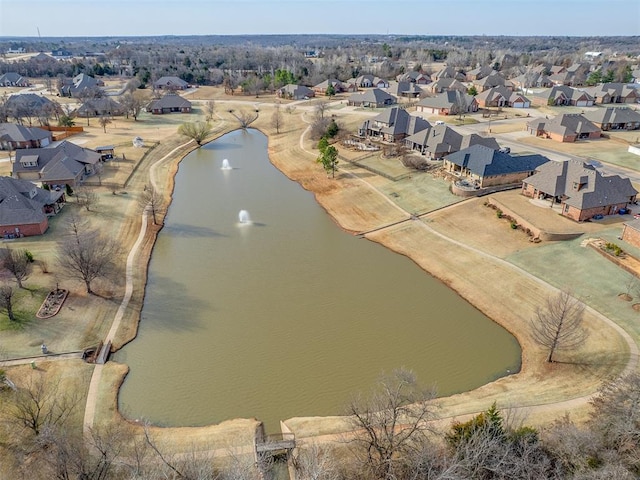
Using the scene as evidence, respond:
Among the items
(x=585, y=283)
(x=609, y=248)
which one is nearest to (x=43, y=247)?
(x=585, y=283)

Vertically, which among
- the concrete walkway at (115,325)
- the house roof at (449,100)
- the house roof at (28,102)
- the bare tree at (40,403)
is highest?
the house roof at (449,100)

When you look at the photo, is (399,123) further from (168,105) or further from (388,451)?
(388,451)

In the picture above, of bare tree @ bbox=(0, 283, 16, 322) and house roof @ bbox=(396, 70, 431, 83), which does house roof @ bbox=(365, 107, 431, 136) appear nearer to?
bare tree @ bbox=(0, 283, 16, 322)

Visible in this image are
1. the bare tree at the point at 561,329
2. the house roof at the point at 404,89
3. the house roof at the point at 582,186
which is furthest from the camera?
the house roof at the point at 404,89

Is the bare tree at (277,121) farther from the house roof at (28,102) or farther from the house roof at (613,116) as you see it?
the house roof at (613,116)

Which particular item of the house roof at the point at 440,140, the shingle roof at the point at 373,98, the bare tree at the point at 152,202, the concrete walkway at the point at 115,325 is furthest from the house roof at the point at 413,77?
the concrete walkway at the point at 115,325

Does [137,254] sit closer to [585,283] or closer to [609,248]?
[585,283]
